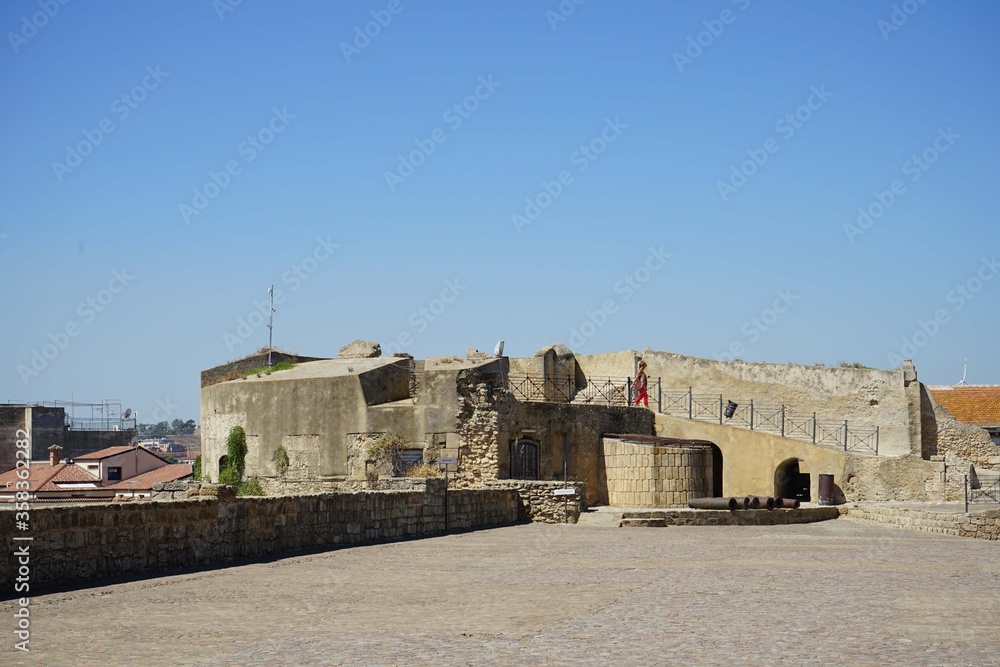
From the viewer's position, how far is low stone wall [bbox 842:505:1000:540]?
75.1 ft

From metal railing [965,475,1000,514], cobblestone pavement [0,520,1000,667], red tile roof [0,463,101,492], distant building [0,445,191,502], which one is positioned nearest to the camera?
cobblestone pavement [0,520,1000,667]

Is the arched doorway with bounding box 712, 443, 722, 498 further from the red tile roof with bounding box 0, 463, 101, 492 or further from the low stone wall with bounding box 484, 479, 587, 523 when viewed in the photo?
the red tile roof with bounding box 0, 463, 101, 492

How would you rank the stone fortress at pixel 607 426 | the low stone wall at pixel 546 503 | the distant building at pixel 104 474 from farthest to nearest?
the distant building at pixel 104 474
the stone fortress at pixel 607 426
the low stone wall at pixel 546 503

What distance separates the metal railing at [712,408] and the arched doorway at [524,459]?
3836mm

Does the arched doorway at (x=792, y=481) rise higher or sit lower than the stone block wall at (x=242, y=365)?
lower

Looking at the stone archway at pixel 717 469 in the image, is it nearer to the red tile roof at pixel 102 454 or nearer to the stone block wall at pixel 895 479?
the stone block wall at pixel 895 479

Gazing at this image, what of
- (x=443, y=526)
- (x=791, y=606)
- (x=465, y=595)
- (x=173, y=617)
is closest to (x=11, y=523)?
(x=173, y=617)

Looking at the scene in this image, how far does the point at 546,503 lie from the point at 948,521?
28.3ft

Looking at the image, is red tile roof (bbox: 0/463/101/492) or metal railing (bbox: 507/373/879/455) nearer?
metal railing (bbox: 507/373/879/455)

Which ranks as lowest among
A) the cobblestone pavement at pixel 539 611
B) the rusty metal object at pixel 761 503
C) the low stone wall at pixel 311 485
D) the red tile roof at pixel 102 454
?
the cobblestone pavement at pixel 539 611

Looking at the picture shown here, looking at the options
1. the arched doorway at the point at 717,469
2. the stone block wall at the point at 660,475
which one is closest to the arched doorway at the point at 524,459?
the stone block wall at the point at 660,475

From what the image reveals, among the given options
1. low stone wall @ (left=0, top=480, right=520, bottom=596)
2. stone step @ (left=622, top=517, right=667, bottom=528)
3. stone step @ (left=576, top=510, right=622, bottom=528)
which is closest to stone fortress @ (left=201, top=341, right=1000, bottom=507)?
stone step @ (left=576, top=510, right=622, bottom=528)

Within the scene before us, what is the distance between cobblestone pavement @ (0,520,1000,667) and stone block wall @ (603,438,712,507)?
1019 centimetres

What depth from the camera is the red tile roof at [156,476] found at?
40.5 m
